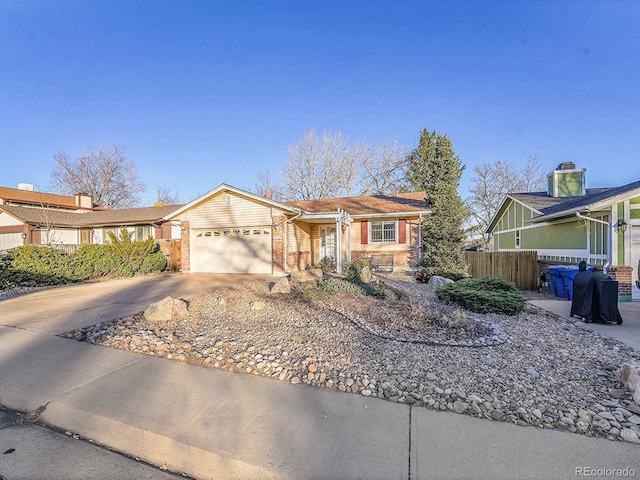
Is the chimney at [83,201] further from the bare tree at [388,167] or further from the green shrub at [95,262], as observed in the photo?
the bare tree at [388,167]

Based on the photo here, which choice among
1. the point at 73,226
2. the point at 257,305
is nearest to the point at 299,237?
the point at 257,305

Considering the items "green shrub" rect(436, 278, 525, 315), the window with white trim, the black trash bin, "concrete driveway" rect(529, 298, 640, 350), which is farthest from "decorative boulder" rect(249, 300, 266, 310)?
the window with white trim

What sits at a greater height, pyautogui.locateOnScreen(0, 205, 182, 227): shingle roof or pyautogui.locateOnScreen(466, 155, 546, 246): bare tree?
pyautogui.locateOnScreen(466, 155, 546, 246): bare tree

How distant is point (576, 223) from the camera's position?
10922mm

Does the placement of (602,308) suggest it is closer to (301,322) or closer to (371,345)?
(371,345)

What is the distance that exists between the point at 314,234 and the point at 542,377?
44.2ft

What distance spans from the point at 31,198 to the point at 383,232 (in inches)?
1282

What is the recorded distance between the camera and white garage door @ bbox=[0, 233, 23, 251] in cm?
2070

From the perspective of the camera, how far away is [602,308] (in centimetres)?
568

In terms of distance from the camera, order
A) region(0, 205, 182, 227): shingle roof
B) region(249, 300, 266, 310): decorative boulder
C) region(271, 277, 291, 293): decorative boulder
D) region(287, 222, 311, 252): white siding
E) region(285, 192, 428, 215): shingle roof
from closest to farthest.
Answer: region(249, 300, 266, 310): decorative boulder → region(271, 277, 291, 293): decorative boulder → region(287, 222, 311, 252): white siding → region(285, 192, 428, 215): shingle roof → region(0, 205, 182, 227): shingle roof

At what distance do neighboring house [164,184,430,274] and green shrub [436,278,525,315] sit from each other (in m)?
6.29

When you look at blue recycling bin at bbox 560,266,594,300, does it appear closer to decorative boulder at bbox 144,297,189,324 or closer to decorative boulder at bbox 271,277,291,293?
decorative boulder at bbox 271,277,291,293

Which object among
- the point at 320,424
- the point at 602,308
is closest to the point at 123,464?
the point at 320,424

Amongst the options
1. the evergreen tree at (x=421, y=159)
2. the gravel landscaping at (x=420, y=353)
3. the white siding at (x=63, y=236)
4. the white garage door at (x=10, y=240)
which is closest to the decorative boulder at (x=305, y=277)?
the gravel landscaping at (x=420, y=353)
